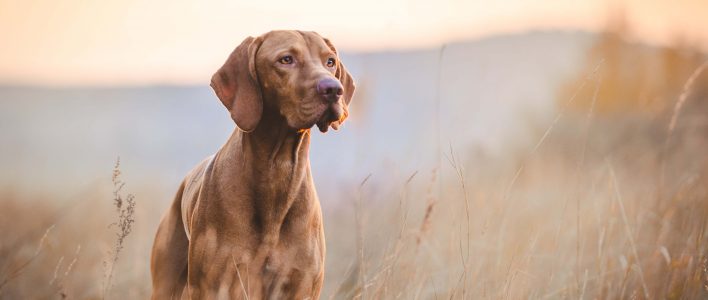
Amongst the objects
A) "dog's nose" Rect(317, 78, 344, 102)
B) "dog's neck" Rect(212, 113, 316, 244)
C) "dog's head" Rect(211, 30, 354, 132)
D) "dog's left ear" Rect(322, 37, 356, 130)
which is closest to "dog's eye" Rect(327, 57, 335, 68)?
A: "dog's head" Rect(211, 30, 354, 132)

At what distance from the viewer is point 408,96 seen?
12.1 metres

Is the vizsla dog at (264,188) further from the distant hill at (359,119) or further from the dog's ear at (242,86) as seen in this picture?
the distant hill at (359,119)

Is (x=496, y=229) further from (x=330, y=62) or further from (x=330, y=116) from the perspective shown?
(x=330, y=116)

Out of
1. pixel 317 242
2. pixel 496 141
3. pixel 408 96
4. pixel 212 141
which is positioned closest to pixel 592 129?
pixel 496 141

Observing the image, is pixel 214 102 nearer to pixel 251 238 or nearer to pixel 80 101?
pixel 80 101

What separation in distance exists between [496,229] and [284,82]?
2.74 m

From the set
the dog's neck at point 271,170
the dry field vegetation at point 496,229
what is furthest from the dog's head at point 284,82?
the dry field vegetation at point 496,229

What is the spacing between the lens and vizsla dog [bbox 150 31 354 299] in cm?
467

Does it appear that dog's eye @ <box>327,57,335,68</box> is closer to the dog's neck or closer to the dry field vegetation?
the dog's neck

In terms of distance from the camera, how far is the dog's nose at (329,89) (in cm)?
436

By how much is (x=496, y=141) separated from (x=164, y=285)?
546cm

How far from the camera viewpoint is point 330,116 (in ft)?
14.5

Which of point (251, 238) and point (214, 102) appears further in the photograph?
point (214, 102)

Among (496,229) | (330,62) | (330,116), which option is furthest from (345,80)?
(496,229)
